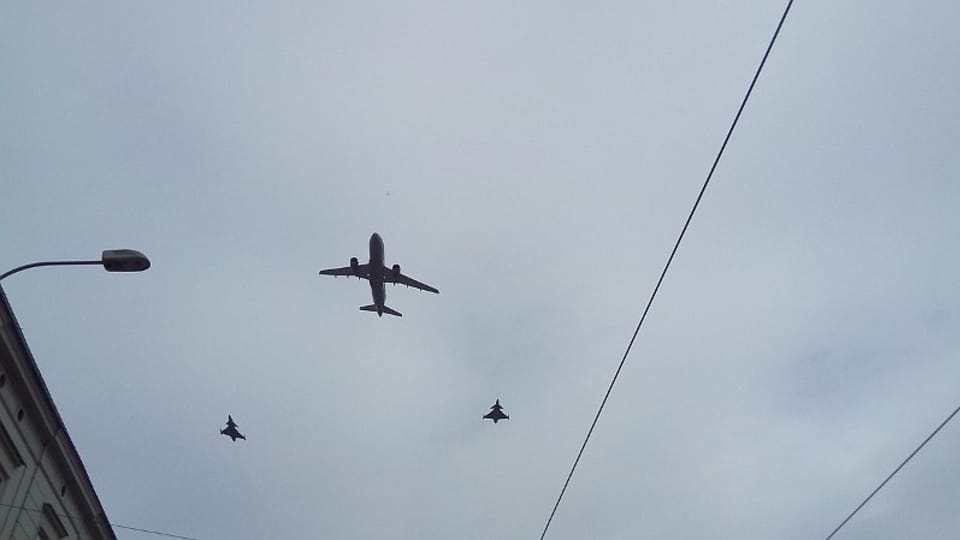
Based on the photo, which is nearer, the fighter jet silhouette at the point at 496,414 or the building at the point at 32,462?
the building at the point at 32,462

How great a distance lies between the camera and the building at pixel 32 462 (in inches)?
798

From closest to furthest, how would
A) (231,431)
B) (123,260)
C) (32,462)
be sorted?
(123,260), (32,462), (231,431)

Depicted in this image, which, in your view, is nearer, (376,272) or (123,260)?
(123,260)

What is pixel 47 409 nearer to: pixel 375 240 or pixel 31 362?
pixel 31 362

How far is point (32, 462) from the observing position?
71.4 ft

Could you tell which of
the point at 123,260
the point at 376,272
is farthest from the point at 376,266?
the point at 123,260

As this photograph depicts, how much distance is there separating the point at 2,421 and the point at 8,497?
6.68 ft

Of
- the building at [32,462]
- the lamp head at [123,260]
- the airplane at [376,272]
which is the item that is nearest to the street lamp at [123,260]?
the lamp head at [123,260]

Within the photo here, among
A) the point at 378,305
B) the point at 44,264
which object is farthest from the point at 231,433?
the point at 44,264

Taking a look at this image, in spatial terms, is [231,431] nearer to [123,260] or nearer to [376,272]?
[376,272]

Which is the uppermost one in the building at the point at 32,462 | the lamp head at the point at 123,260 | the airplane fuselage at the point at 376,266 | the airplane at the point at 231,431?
the airplane fuselage at the point at 376,266

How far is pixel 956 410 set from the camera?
13430 millimetres

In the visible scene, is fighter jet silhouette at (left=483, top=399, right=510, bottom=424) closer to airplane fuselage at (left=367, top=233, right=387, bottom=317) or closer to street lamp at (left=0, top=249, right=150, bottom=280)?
airplane fuselage at (left=367, top=233, right=387, bottom=317)

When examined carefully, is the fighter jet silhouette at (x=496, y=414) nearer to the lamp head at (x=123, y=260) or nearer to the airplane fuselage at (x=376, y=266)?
the airplane fuselage at (x=376, y=266)
